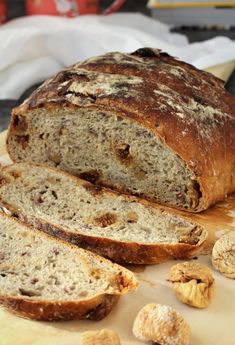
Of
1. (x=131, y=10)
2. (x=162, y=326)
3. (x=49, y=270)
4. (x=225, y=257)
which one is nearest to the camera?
(x=162, y=326)

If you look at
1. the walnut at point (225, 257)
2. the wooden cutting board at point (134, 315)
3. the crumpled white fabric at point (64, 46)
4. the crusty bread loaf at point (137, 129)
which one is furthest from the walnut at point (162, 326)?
the crumpled white fabric at point (64, 46)

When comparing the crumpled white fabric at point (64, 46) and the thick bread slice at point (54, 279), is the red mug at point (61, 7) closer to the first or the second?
the crumpled white fabric at point (64, 46)

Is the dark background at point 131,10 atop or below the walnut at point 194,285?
below

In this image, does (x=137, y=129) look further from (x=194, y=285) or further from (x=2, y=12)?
(x=2, y=12)

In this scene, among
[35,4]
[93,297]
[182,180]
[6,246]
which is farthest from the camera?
[35,4]

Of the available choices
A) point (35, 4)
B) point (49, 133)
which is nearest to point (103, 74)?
point (49, 133)

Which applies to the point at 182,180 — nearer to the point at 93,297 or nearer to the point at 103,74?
the point at 103,74

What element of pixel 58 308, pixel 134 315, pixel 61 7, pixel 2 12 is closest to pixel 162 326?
pixel 134 315
